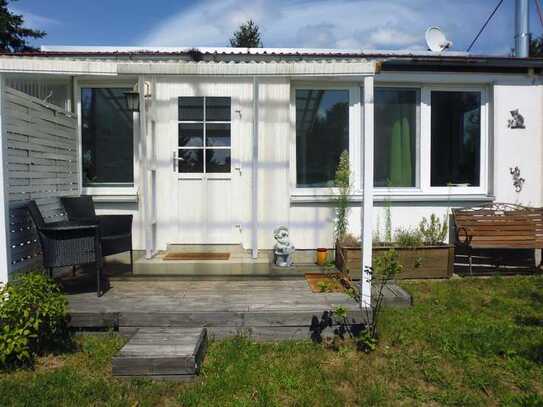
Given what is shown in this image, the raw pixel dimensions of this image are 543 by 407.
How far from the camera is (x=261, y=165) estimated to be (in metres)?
5.95

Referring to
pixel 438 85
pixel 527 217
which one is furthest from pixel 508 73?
pixel 527 217

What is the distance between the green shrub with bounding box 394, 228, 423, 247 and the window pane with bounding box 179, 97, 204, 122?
3.37 m

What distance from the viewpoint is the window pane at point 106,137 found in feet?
19.5

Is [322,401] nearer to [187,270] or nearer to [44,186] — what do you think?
[187,270]

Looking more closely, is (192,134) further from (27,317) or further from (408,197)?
(27,317)

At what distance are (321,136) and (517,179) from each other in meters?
3.03

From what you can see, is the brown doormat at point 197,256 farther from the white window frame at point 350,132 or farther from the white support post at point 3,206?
the white support post at point 3,206

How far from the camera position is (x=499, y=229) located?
18.8ft

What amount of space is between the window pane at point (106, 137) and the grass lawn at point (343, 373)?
3076 millimetres

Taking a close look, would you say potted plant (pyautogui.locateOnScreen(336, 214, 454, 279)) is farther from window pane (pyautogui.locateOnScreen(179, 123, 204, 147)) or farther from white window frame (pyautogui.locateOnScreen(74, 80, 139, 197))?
white window frame (pyautogui.locateOnScreen(74, 80, 139, 197))

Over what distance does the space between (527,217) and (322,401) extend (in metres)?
4.67

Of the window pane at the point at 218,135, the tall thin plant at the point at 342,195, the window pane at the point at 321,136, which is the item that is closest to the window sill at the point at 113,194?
the window pane at the point at 218,135

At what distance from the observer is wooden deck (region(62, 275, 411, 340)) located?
11.6 feet

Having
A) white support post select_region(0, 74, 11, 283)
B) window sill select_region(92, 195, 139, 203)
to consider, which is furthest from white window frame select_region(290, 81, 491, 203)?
white support post select_region(0, 74, 11, 283)
